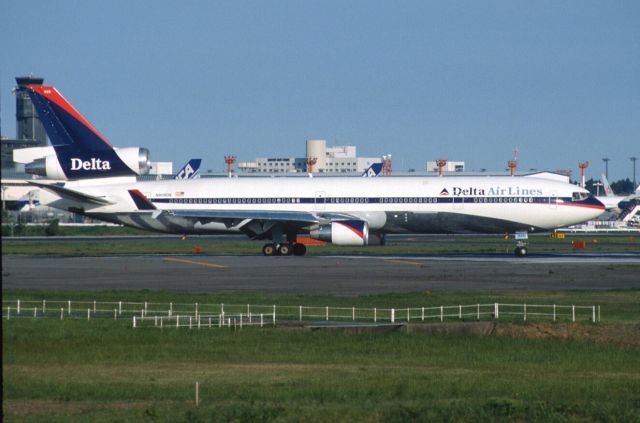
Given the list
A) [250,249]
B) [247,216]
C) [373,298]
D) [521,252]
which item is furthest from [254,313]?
[250,249]

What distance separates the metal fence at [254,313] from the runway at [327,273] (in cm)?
719

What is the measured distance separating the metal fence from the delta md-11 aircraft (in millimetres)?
28804

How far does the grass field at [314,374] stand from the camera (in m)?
24.0

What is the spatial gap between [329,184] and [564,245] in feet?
105

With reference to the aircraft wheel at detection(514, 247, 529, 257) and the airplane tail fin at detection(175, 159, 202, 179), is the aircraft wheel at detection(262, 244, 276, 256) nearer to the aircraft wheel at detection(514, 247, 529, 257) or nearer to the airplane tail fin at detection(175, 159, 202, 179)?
the aircraft wheel at detection(514, 247, 529, 257)

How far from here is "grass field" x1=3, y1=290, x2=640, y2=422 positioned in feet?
78.7

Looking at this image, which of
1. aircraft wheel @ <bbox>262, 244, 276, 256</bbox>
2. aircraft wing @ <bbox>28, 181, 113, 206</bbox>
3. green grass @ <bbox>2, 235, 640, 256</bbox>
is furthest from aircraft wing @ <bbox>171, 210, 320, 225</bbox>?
green grass @ <bbox>2, 235, 640, 256</bbox>

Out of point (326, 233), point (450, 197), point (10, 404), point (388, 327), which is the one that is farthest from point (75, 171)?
point (10, 404)

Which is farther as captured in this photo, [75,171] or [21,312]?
[75,171]

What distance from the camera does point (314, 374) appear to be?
29891 millimetres

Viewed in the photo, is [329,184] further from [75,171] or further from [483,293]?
[483,293]

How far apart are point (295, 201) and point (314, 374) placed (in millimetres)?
47703

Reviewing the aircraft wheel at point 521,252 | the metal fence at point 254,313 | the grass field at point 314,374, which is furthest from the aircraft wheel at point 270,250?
the grass field at point 314,374

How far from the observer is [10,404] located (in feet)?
82.2
